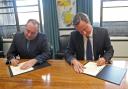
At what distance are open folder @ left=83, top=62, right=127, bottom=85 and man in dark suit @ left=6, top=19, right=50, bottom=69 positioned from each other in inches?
25.1

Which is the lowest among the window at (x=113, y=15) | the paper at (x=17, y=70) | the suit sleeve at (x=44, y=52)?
the paper at (x=17, y=70)

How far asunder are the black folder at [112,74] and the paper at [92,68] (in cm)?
4

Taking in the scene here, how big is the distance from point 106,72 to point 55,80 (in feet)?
1.71

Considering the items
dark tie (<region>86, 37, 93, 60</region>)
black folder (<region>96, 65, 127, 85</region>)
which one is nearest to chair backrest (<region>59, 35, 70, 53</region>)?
dark tie (<region>86, 37, 93, 60</region>)

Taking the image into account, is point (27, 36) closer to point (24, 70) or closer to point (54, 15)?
point (24, 70)

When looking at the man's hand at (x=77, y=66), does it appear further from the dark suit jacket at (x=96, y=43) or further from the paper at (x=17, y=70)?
the paper at (x=17, y=70)

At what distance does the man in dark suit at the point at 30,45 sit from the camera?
7.55 feet

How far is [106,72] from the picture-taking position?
1.77 metres

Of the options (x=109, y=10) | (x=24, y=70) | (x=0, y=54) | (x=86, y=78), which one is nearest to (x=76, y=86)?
(x=86, y=78)

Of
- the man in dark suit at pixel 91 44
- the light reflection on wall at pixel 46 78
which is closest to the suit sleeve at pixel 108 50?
the man in dark suit at pixel 91 44

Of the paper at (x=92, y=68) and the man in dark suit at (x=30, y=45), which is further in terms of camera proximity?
the man in dark suit at (x=30, y=45)

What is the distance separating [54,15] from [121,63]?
86.3 inches

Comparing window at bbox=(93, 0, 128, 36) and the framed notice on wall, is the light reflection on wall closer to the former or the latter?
the framed notice on wall

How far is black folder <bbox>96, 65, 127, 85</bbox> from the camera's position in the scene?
1.60 m
